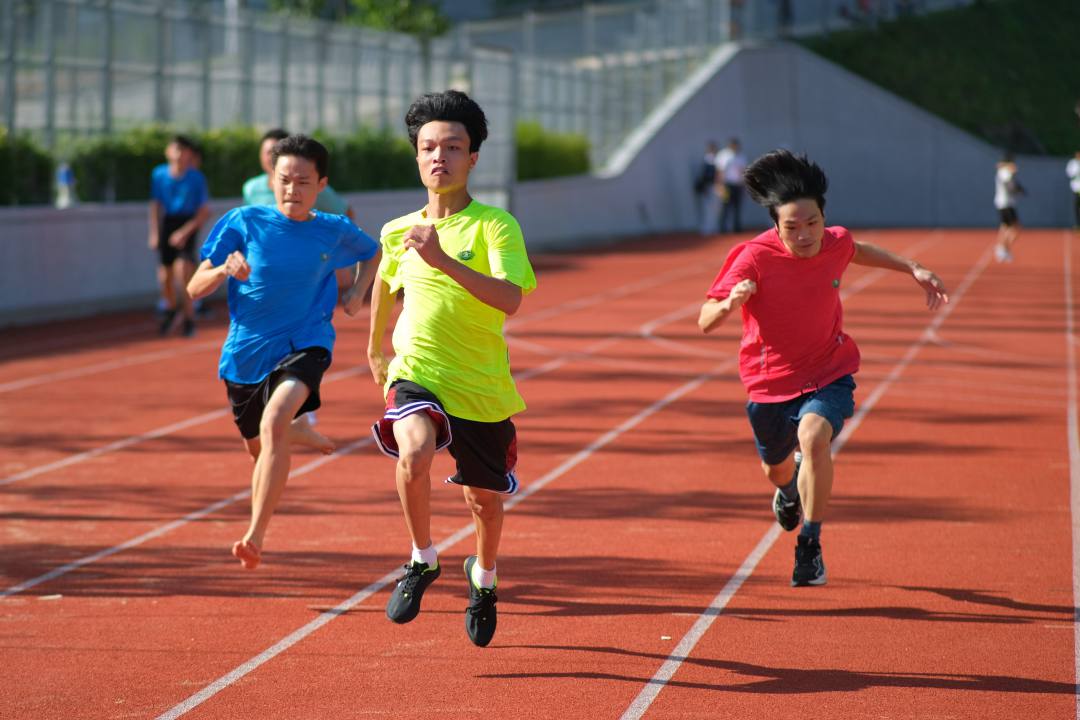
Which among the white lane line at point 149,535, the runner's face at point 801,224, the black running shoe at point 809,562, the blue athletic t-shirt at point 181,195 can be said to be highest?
the blue athletic t-shirt at point 181,195

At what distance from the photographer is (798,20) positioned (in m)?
A: 53.6

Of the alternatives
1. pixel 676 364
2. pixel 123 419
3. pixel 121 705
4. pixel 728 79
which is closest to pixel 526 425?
pixel 123 419

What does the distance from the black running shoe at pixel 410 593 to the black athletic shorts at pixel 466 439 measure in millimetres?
359

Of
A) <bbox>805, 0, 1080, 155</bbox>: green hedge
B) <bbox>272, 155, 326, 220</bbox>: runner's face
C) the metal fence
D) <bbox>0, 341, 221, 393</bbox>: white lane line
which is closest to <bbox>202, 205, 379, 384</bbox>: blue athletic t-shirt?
<bbox>272, 155, 326, 220</bbox>: runner's face

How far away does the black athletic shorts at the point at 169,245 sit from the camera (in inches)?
648

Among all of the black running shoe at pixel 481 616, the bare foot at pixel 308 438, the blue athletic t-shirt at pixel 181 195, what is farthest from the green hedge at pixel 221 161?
the black running shoe at pixel 481 616

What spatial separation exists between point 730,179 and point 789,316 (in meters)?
31.9

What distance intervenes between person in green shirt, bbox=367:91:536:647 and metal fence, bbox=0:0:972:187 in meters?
15.8

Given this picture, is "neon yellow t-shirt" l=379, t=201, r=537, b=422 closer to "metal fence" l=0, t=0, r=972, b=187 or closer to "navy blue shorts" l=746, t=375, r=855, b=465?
"navy blue shorts" l=746, t=375, r=855, b=465

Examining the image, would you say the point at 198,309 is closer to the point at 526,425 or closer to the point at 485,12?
the point at 526,425

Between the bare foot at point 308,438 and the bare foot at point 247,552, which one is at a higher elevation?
the bare foot at point 308,438

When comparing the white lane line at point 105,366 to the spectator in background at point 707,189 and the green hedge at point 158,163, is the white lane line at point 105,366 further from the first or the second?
the spectator in background at point 707,189

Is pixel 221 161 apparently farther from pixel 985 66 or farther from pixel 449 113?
pixel 985 66

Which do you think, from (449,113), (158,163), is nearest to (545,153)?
(158,163)
